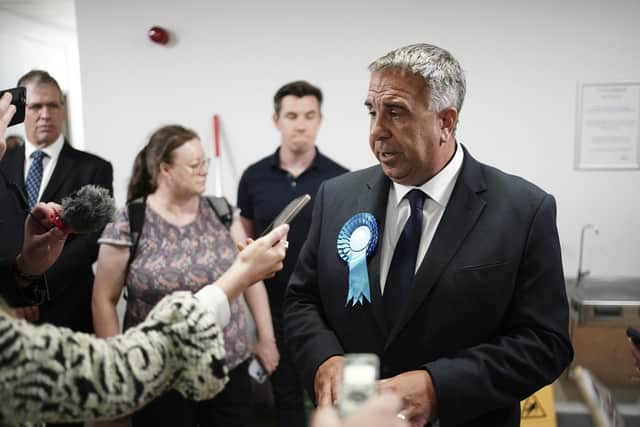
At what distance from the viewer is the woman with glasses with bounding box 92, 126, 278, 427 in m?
2.27

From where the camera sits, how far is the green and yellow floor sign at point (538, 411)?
2.66 meters

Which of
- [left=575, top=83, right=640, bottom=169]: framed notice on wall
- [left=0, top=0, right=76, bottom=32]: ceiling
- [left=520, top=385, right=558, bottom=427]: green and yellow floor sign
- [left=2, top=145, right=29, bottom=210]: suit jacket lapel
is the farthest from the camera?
[left=0, top=0, right=76, bottom=32]: ceiling

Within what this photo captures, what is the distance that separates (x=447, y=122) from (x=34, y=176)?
1.82m

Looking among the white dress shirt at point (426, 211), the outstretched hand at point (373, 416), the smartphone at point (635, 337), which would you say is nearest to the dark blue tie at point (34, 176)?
the white dress shirt at point (426, 211)

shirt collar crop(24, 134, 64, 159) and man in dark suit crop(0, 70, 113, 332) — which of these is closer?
man in dark suit crop(0, 70, 113, 332)

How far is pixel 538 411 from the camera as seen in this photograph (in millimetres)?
2670

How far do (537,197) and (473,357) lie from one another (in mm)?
414

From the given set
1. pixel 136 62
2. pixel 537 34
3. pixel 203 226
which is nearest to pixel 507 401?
pixel 203 226

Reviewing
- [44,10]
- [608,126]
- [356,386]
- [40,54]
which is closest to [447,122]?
[356,386]

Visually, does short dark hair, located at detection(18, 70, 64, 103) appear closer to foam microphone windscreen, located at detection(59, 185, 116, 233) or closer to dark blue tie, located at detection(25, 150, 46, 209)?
dark blue tie, located at detection(25, 150, 46, 209)

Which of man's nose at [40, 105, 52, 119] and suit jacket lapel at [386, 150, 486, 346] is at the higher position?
man's nose at [40, 105, 52, 119]

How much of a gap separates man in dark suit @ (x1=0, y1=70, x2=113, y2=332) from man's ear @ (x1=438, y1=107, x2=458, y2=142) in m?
1.59

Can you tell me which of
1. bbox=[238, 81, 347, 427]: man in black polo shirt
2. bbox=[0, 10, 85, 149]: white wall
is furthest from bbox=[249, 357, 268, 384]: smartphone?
bbox=[0, 10, 85, 149]: white wall

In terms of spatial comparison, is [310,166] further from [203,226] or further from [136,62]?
[136,62]
